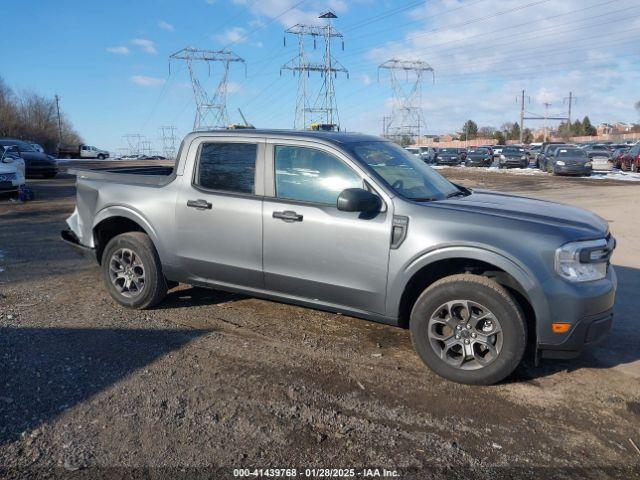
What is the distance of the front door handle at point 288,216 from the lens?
4.62 metres

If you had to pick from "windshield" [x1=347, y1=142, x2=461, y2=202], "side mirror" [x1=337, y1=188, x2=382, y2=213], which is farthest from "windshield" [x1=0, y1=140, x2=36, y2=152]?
"side mirror" [x1=337, y1=188, x2=382, y2=213]

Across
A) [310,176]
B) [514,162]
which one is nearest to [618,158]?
[514,162]

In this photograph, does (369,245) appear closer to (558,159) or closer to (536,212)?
(536,212)

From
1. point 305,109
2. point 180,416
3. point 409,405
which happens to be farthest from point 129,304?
point 305,109

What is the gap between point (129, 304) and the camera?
562 centimetres

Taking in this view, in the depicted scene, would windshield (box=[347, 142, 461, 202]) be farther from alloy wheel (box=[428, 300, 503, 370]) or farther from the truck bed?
the truck bed

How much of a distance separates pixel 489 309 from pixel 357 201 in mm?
1229

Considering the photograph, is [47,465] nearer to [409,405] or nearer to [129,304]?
[409,405]

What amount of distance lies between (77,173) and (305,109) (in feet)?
67.4

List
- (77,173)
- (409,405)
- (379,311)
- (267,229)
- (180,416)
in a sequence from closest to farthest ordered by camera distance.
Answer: (180,416) → (409,405) → (379,311) → (267,229) → (77,173)

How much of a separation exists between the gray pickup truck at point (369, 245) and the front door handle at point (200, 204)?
1 centimetres

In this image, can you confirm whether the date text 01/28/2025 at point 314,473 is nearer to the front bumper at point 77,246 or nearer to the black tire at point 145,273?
the black tire at point 145,273

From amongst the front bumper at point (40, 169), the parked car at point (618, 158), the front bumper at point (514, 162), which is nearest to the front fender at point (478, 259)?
the front bumper at point (40, 169)

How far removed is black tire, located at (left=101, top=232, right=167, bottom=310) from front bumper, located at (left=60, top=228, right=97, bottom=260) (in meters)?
0.44
